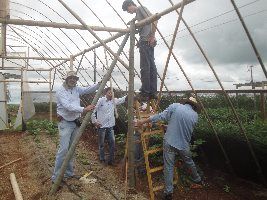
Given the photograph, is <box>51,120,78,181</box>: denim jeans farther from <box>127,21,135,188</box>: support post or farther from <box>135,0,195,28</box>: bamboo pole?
<box>135,0,195,28</box>: bamboo pole

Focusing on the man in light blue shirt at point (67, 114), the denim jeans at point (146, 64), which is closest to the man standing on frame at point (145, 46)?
the denim jeans at point (146, 64)

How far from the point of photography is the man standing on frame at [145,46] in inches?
225

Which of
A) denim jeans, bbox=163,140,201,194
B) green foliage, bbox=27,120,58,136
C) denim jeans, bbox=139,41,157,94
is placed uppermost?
denim jeans, bbox=139,41,157,94

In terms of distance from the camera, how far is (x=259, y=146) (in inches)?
220

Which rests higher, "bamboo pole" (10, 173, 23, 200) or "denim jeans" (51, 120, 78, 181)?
"denim jeans" (51, 120, 78, 181)

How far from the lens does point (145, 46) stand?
572 cm

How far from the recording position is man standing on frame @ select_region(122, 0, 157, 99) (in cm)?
570

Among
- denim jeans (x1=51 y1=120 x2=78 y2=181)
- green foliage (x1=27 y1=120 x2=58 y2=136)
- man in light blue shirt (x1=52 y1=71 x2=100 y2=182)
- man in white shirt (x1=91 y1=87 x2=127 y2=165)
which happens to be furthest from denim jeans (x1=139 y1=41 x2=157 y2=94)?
green foliage (x1=27 y1=120 x2=58 y2=136)

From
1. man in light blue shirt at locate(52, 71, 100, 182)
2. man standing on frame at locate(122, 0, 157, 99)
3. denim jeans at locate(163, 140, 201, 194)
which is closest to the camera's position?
denim jeans at locate(163, 140, 201, 194)

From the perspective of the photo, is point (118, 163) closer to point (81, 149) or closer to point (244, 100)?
point (81, 149)

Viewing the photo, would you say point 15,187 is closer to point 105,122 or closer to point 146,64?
point 105,122

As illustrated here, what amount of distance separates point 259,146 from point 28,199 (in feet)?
13.6

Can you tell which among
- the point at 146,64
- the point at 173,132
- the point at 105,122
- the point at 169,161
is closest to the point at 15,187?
the point at 105,122

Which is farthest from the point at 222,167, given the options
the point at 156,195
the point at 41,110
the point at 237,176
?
the point at 41,110
